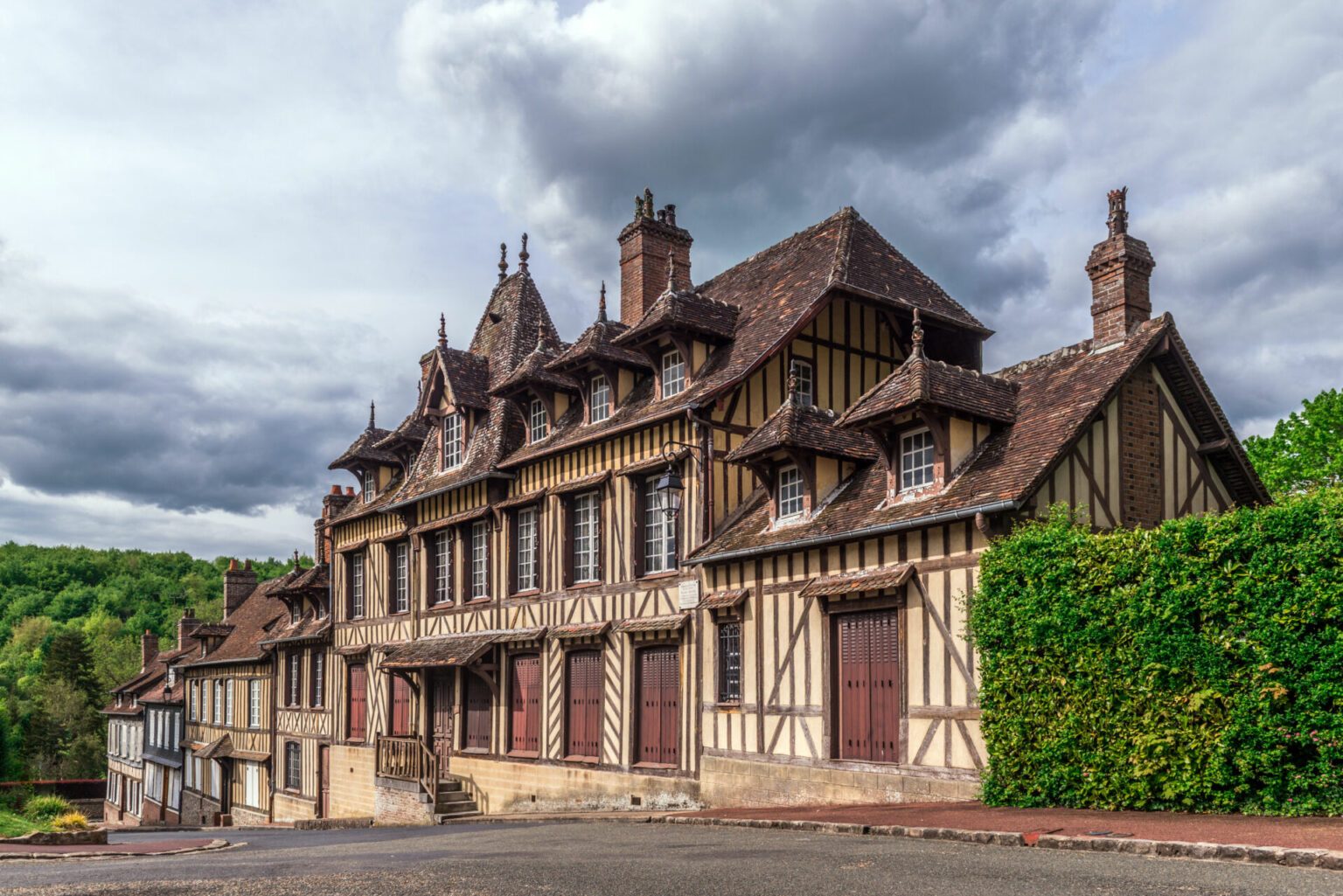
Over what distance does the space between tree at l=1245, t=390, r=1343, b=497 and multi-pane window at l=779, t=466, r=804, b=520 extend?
18.4 meters

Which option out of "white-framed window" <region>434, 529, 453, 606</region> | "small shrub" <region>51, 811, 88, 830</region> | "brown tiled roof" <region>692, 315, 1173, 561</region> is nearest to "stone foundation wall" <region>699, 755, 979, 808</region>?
"brown tiled roof" <region>692, 315, 1173, 561</region>

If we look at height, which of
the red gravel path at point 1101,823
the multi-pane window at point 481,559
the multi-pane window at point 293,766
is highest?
the multi-pane window at point 481,559

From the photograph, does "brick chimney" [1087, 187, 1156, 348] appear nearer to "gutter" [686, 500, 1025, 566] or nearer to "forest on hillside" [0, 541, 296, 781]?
"gutter" [686, 500, 1025, 566]

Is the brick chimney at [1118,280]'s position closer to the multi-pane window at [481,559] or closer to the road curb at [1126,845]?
the road curb at [1126,845]

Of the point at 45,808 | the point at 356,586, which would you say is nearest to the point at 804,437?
the point at 356,586

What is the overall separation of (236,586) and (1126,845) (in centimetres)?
4277

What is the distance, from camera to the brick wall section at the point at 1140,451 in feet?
48.4

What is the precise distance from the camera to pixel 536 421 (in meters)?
22.7

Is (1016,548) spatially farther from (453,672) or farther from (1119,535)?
(453,672)

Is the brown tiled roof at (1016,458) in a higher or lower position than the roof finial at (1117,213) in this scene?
lower

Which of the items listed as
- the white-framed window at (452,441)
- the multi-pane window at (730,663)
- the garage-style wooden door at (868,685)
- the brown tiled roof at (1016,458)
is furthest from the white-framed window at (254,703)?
the garage-style wooden door at (868,685)

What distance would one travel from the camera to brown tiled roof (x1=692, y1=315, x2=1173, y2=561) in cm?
1373

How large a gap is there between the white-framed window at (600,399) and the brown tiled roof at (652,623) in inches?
143

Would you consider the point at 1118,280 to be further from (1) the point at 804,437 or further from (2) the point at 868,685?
(2) the point at 868,685
